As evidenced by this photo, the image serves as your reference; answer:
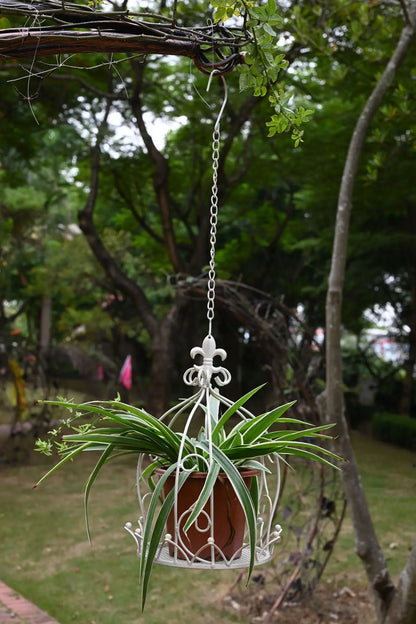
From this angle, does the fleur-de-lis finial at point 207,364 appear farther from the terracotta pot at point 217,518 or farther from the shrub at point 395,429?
the shrub at point 395,429

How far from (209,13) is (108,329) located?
940 centimetres

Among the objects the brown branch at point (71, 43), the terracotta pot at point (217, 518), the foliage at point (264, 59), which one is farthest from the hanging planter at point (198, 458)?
the brown branch at point (71, 43)

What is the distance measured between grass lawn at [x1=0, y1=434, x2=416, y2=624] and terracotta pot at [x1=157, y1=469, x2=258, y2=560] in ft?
9.38

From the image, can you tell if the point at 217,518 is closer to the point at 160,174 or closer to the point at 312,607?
the point at 312,607

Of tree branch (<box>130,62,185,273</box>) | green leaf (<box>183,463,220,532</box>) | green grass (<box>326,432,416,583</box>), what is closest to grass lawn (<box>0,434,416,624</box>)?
green grass (<box>326,432,416,583</box>)

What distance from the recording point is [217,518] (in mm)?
1912

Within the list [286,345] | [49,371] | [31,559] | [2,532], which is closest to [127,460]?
[49,371]

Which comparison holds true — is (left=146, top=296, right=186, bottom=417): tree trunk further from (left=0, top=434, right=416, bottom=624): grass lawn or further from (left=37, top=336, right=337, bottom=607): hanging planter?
(left=37, top=336, right=337, bottom=607): hanging planter

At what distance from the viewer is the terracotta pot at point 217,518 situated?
6.23 ft

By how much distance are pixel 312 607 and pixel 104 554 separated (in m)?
2.14

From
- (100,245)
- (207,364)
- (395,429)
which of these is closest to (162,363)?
(100,245)

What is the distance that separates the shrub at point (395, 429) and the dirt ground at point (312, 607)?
735 centimetres

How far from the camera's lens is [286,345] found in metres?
5.15

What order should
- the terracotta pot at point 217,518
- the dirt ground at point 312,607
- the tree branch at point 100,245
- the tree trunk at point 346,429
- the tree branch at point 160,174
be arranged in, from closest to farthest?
the terracotta pot at point 217,518
the tree trunk at point 346,429
the dirt ground at point 312,607
the tree branch at point 160,174
the tree branch at point 100,245
